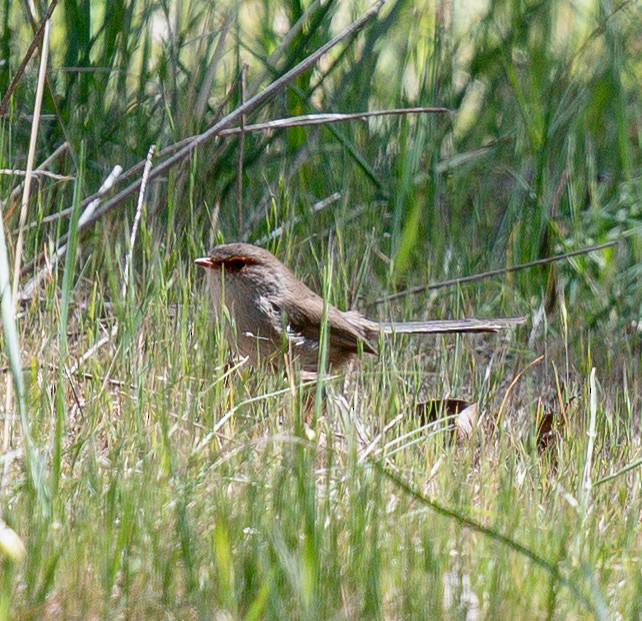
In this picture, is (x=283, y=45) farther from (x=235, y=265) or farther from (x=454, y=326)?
(x=454, y=326)

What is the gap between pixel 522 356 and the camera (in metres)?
4.50

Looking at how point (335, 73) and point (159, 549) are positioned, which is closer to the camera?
point (159, 549)

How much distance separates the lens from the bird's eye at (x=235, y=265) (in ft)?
14.7

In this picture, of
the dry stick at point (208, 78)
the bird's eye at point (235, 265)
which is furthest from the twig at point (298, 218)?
the dry stick at point (208, 78)

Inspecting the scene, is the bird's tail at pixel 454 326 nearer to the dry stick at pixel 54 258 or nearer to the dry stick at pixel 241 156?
the dry stick at pixel 241 156

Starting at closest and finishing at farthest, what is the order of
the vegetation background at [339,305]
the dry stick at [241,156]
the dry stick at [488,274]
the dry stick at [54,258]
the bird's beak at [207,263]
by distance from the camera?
1. the vegetation background at [339,305]
2. the dry stick at [54,258]
3. the bird's beak at [207,263]
4. the dry stick at [488,274]
5. the dry stick at [241,156]

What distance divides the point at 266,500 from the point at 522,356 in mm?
1965

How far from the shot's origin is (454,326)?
4371mm

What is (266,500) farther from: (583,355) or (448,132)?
(448,132)

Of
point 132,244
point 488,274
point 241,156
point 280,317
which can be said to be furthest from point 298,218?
point 132,244

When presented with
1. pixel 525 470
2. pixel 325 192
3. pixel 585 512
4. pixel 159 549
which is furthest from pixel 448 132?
pixel 159 549

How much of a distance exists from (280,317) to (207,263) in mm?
395

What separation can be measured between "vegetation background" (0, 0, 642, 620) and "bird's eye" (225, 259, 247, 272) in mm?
207

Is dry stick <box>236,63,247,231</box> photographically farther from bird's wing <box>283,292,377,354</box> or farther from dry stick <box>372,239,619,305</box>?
dry stick <box>372,239,619,305</box>
